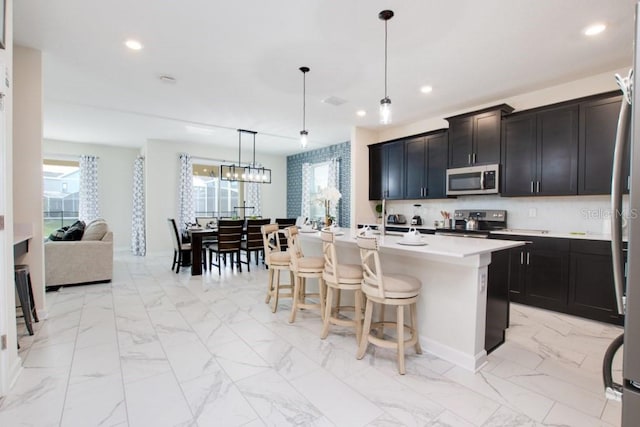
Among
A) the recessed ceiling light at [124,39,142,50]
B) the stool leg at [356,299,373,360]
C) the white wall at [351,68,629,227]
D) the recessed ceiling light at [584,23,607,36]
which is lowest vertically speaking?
the stool leg at [356,299,373,360]

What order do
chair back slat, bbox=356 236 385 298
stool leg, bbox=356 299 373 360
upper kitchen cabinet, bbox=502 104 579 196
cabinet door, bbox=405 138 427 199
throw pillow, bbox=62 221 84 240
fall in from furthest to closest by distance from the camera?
cabinet door, bbox=405 138 427 199 → throw pillow, bbox=62 221 84 240 → upper kitchen cabinet, bbox=502 104 579 196 → stool leg, bbox=356 299 373 360 → chair back slat, bbox=356 236 385 298

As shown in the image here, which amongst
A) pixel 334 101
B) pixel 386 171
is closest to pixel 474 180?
pixel 386 171

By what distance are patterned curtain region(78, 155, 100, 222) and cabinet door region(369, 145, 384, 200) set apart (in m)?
6.57

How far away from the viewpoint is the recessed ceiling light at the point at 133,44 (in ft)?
9.46

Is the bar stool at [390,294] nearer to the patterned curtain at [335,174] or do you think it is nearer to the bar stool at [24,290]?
the bar stool at [24,290]

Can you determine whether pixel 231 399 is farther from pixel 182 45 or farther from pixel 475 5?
pixel 475 5

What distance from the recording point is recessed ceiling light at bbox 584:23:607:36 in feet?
8.46

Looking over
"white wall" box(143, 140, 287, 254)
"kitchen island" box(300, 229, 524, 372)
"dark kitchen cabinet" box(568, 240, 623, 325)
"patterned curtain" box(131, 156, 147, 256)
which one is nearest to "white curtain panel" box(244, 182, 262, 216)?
"white wall" box(143, 140, 287, 254)

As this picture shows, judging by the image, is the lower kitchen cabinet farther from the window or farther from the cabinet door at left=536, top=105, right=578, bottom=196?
the window

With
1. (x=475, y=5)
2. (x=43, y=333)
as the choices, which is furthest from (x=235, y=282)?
(x=475, y=5)

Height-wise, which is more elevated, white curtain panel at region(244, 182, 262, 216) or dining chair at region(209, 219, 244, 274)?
white curtain panel at region(244, 182, 262, 216)

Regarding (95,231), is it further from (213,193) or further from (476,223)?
(476,223)

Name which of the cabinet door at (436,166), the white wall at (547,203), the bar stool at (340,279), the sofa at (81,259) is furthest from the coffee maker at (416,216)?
the sofa at (81,259)

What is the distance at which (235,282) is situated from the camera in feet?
15.7
